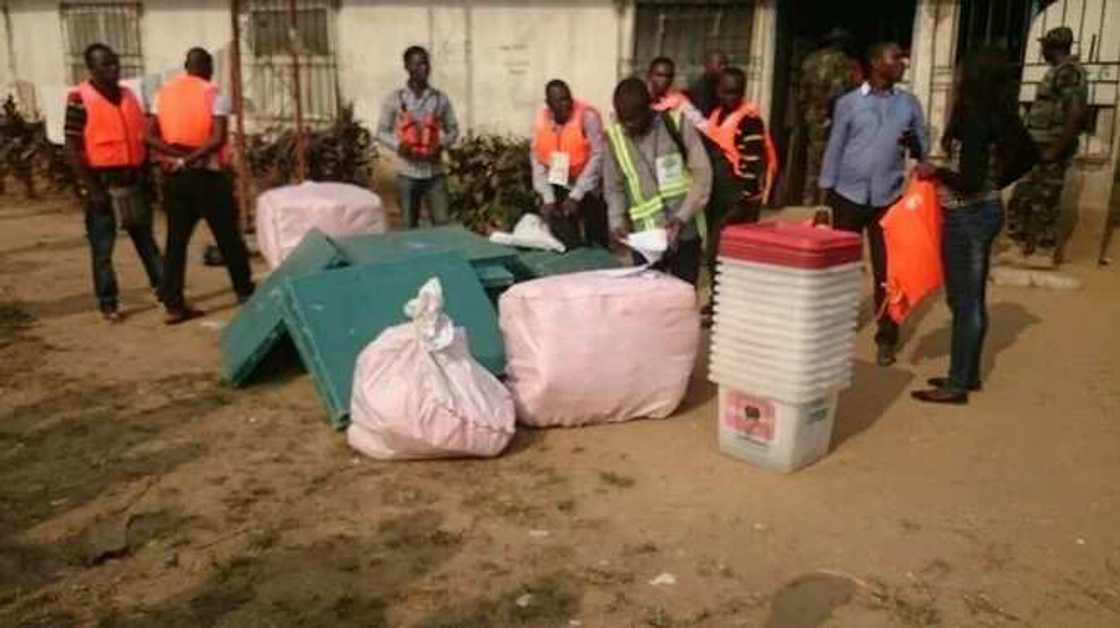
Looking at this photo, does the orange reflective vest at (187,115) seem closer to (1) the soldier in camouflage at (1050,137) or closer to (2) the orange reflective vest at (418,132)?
(2) the orange reflective vest at (418,132)

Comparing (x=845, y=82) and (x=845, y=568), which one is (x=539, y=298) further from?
(x=845, y=82)

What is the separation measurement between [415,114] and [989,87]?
382 cm

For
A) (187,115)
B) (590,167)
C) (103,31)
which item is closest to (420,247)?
(590,167)

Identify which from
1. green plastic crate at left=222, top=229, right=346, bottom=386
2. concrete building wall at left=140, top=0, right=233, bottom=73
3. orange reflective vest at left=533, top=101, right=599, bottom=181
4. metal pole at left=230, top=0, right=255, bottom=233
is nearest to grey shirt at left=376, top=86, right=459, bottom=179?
orange reflective vest at left=533, top=101, right=599, bottom=181

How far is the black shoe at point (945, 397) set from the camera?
4.77m

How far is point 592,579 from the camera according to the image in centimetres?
320

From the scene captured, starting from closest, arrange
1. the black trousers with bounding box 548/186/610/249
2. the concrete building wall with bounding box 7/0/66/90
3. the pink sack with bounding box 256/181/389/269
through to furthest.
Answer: the black trousers with bounding box 548/186/610/249 < the pink sack with bounding box 256/181/389/269 < the concrete building wall with bounding box 7/0/66/90

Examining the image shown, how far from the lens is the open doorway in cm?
898

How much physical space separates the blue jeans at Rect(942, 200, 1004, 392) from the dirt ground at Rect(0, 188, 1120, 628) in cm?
26

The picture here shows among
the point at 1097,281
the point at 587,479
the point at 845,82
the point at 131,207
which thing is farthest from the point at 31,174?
the point at 1097,281

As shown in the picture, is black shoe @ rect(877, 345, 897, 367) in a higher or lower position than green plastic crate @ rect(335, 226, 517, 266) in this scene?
lower

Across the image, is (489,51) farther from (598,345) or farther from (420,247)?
(598,345)

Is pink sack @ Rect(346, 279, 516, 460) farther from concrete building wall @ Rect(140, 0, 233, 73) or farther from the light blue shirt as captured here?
concrete building wall @ Rect(140, 0, 233, 73)

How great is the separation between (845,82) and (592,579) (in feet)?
20.5
